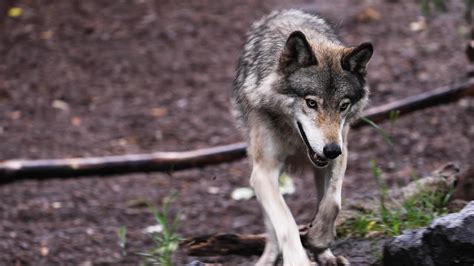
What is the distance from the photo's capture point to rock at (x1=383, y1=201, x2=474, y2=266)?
13.3 feet

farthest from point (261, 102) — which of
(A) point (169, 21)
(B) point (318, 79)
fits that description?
(A) point (169, 21)

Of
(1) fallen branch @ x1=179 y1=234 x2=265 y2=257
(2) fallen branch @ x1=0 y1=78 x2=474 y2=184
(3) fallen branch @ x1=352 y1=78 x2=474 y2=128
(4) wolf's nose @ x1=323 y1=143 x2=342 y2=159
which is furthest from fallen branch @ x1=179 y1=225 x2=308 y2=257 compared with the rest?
(3) fallen branch @ x1=352 y1=78 x2=474 y2=128

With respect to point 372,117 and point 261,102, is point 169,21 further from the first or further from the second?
point 261,102

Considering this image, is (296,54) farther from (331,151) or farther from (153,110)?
(153,110)

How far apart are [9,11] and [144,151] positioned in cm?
475

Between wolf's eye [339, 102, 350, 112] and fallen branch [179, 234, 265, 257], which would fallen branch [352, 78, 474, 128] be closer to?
fallen branch [179, 234, 265, 257]

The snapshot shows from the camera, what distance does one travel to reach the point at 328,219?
4.77 metres

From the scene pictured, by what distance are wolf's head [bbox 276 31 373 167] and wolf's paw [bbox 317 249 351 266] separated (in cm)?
70

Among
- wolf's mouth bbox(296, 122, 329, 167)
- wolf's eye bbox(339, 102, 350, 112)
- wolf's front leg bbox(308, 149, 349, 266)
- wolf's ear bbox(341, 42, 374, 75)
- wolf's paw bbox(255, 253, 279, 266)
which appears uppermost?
wolf's ear bbox(341, 42, 374, 75)

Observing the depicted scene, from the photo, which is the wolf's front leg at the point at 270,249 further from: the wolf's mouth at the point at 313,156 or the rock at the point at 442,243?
the rock at the point at 442,243

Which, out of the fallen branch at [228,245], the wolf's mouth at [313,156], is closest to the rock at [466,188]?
the fallen branch at [228,245]

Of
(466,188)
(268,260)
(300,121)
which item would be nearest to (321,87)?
(300,121)

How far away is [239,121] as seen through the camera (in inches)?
226

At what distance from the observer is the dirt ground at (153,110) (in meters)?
7.91
